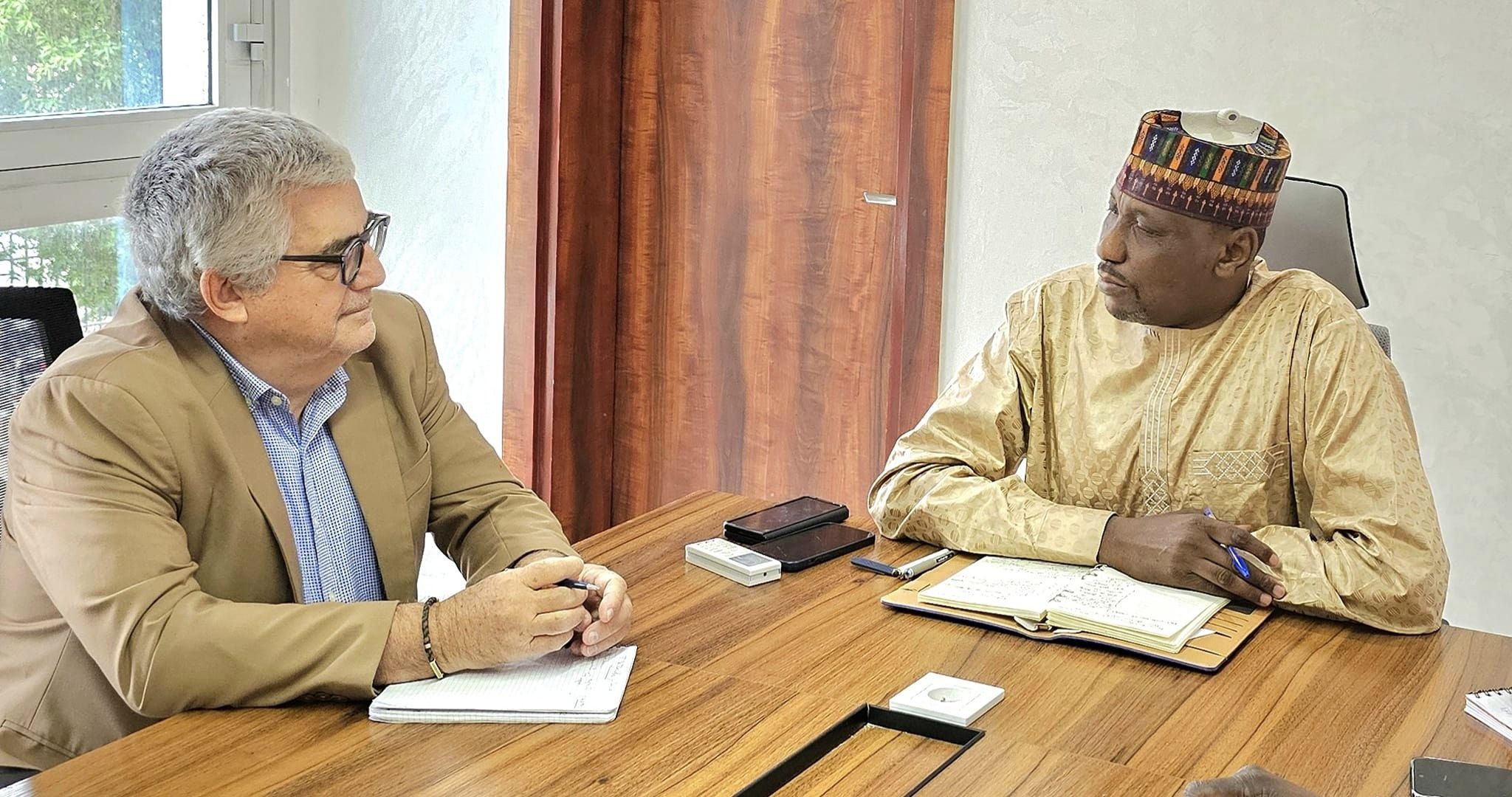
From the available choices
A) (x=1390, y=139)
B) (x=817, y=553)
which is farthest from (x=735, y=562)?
(x=1390, y=139)

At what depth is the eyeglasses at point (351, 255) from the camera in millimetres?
1746

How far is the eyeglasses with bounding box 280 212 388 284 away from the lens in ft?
5.73

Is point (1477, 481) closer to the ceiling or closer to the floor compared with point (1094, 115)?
closer to the floor

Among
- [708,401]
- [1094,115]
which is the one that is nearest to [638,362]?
[708,401]

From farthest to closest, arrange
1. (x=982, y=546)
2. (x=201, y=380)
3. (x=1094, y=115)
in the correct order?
1. (x=1094, y=115)
2. (x=982, y=546)
3. (x=201, y=380)

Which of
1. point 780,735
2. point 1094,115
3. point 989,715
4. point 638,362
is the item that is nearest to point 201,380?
point 780,735

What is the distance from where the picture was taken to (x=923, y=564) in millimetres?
1964

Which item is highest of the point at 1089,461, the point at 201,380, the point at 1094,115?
the point at 1094,115

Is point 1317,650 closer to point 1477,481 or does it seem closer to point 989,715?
point 989,715

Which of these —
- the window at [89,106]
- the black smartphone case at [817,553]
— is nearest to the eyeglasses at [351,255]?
the black smartphone case at [817,553]

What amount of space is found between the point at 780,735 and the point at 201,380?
0.79 m

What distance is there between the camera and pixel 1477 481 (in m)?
2.93

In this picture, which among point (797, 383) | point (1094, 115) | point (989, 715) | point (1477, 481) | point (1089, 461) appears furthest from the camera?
point (797, 383)

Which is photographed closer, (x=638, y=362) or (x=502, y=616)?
(x=502, y=616)
